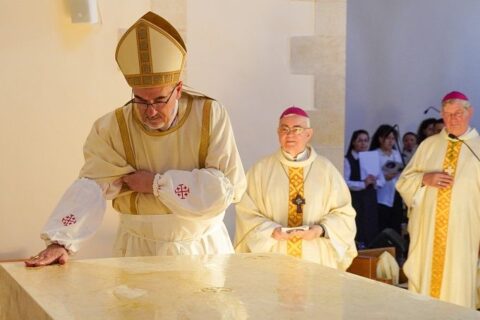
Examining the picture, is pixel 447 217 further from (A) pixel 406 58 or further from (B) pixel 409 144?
(A) pixel 406 58

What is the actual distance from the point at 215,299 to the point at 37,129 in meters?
4.27

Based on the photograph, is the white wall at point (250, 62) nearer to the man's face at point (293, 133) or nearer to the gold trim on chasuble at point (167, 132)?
the man's face at point (293, 133)

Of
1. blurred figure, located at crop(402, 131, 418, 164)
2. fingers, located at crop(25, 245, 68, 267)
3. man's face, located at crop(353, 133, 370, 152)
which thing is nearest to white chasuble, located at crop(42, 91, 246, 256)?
fingers, located at crop(25, 245, 68, 267)

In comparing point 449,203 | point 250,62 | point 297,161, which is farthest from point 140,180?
point 449,203

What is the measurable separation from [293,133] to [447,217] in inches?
72.0

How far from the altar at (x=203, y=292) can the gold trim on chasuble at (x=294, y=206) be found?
117 inches

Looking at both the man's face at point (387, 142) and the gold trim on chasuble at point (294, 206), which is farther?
the man's face at point (387, 142)

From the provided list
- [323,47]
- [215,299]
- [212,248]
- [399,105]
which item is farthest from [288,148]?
[399,105]

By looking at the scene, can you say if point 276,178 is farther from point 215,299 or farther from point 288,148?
point 215,299

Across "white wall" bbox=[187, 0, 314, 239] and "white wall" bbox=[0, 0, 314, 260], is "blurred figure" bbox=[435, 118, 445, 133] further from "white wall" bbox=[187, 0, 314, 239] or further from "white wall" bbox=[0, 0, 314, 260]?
"white wall" bbox=[0, 0, 314, 260]

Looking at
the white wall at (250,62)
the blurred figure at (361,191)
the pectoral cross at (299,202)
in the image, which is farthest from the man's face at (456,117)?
the blurred figure at (361,191)

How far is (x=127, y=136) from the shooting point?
4.42 metres

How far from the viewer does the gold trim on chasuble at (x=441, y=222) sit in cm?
805

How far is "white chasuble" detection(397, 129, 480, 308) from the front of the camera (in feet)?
26.2
